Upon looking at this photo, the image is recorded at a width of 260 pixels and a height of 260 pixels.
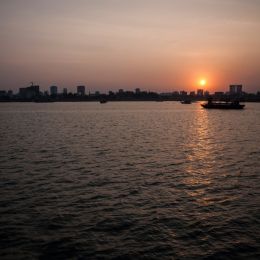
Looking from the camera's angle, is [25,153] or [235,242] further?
[25,153]

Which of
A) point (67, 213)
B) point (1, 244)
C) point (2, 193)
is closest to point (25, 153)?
point (2, 193)

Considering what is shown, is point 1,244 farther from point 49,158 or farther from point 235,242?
point 49,158

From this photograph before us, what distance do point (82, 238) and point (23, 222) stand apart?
3874 mm

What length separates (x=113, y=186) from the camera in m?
24.9

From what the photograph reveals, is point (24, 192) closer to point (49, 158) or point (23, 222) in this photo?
point (23, 222)

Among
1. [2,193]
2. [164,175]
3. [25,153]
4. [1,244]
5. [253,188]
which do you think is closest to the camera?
[1,244]

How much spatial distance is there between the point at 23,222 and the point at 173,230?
7.81 meters

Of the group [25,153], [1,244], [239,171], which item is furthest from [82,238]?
[25,153]

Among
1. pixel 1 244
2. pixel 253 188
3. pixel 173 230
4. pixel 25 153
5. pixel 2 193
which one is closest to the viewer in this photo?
pixel 1 244

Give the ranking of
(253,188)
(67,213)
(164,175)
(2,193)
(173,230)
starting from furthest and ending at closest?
(164,175), (253,188), (2,193), (67,213), (173,230)

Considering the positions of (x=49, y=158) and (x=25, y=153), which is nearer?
(x=49, y=158)

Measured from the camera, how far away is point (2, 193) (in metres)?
22.7

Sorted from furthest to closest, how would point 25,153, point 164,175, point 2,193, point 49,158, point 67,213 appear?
point 25,153 → point 49,158 → point 164,175 → point 2,193 → point 67,213

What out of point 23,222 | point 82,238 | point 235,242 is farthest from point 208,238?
point 23,222
